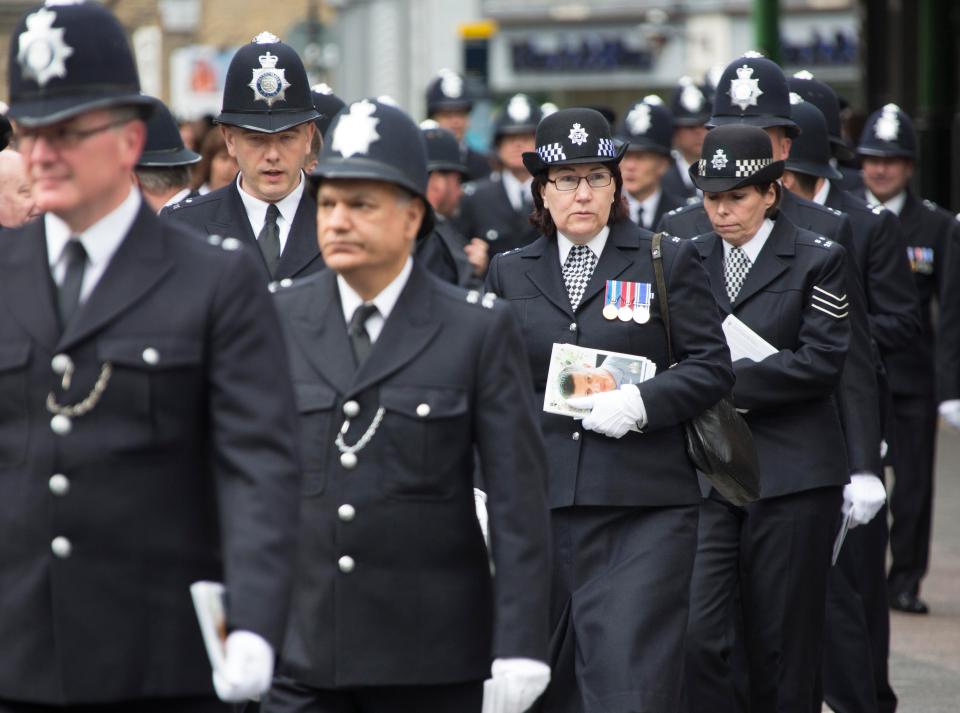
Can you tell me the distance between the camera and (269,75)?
703 cm

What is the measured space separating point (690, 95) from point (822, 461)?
230 inches

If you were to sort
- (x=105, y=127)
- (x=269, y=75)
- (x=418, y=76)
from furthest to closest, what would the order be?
(x=418, y=76)
(x=269, y=75)
(x=105, y=127)

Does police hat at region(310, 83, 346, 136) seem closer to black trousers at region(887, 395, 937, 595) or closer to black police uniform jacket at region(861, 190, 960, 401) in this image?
black police uniform jacket at region(861, 190, 960, 401)

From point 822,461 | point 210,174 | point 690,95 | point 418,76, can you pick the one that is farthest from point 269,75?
point 418,76

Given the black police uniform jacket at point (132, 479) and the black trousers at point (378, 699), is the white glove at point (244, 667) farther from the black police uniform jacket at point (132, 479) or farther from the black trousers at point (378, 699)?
the black trousers at point (378, 699)

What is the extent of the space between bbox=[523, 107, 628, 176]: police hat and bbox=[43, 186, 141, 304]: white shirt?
281 cm

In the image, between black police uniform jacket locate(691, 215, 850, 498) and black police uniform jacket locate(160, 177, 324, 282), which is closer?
black police uniform jacket locate(160, 177, 324, 282)

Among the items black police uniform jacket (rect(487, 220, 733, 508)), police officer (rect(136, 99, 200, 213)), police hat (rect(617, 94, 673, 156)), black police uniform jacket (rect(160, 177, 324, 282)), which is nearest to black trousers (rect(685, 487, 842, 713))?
black police uniform jacket (rect(487, 220, 733, 508))

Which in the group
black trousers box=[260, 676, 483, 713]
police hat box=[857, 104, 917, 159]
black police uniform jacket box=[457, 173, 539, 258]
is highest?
police hat box=[857, 104, 917, 159]

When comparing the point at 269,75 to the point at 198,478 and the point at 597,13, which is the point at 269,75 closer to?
the point at 198,478

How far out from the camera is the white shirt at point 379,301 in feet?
15.8

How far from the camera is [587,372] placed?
6.62 metres

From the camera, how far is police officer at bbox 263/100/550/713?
15.5 ft

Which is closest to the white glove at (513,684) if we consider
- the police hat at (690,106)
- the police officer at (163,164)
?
the police officer at (163,164)
